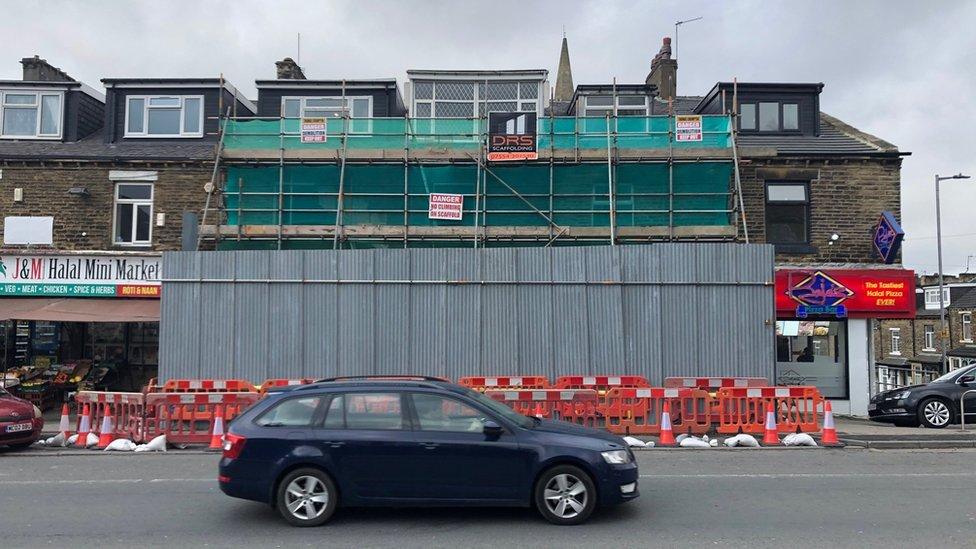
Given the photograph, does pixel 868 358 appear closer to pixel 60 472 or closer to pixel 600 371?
pixel 600 371

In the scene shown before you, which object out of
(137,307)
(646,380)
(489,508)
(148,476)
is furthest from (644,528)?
(137,307)

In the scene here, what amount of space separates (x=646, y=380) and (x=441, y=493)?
8390mm

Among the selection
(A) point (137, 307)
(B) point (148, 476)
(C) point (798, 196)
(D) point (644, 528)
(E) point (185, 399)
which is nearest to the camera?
(D) point (644, 528)

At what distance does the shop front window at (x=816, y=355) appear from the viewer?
18500mm

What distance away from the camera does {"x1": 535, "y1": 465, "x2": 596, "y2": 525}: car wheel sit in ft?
22.8

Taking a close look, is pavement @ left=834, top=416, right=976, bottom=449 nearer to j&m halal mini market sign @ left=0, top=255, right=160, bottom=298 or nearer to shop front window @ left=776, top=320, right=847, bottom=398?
shop front window @ left=776, top=320, right=847, bottom=398

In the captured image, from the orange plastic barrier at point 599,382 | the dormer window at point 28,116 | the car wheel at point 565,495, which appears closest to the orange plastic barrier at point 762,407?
the orange plastic barrier at point 599,382

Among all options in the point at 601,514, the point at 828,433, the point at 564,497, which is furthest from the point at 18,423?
the point at 828,433

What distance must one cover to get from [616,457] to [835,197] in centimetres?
1413

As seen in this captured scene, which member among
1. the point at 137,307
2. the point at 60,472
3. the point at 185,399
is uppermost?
the point at 137,307

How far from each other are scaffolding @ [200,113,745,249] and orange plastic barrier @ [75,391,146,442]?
5659 millimetres

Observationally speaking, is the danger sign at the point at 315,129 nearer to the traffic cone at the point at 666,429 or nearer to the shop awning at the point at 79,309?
the shop awning at the point at 79,309

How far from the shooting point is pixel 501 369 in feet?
49.5

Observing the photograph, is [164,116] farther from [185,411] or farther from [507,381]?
[507,381]
